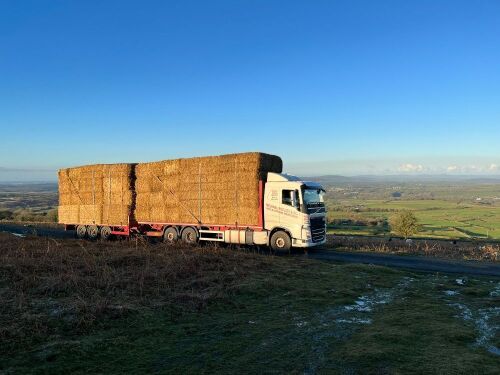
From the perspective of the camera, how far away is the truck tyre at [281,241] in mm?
20531

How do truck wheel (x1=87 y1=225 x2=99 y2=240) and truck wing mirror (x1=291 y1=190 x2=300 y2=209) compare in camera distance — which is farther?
truck wheel (x1=87 y1=225 x2=99 y2=240)

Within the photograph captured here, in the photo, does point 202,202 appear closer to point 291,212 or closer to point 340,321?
point 291,212

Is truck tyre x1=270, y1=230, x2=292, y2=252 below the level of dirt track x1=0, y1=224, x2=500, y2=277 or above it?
above

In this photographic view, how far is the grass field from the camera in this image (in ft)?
20.4

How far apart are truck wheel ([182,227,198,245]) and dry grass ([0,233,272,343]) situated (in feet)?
18.2

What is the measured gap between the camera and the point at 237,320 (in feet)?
28.0

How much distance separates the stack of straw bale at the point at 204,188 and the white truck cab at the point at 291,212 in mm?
781

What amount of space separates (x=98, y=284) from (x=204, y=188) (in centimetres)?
1228

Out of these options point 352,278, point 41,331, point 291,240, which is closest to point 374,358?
point 41,331

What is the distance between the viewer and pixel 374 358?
6312mm

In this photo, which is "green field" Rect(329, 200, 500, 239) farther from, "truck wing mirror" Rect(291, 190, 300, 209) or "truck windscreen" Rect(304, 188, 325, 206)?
"truck wing mirror" Rect(291, 190, 300, 209)

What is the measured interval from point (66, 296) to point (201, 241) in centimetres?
1414

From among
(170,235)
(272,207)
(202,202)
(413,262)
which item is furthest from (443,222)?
(170,235)

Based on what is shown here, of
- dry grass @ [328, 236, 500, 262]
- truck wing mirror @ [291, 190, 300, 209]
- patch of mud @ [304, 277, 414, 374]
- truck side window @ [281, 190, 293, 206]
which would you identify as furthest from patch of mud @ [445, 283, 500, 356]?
truck side window @ [281, 190, 293, 206]
